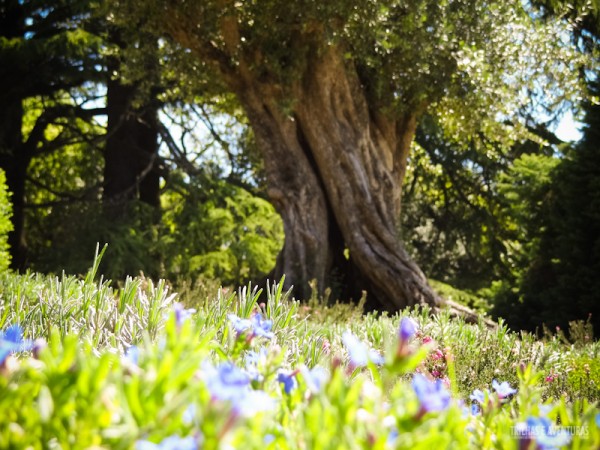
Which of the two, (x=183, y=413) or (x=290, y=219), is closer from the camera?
(x=183, y=413)

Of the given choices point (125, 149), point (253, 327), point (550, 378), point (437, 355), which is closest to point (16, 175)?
point (125, 149)

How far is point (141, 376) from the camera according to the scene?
3.34ft

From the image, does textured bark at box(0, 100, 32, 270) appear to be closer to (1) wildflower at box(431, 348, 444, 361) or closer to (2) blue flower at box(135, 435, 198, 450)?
(1) wildflower at box(431, 348, 444, 361)

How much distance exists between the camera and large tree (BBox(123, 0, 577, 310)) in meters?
8.38

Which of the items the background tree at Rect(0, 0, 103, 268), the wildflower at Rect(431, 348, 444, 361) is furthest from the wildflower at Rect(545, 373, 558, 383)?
the background tree at Rect(0, 0, 103, 268)

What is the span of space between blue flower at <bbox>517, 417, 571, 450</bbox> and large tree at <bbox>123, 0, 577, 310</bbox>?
7366 mm

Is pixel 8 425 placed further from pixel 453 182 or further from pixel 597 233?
pixel 453 182

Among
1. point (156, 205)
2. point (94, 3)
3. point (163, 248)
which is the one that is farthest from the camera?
point (156, 205)

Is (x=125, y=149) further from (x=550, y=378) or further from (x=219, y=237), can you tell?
(x=550, y=378)

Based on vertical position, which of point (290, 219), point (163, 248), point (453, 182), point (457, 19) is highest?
point (457, 19)

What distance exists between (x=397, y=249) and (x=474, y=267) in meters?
8.02

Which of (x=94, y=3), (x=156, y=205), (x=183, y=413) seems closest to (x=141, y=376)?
(x=183, y=413)

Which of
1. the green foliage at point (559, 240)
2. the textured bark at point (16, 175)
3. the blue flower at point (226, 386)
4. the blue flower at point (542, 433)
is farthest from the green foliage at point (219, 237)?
the blue flower at point (226, 386)

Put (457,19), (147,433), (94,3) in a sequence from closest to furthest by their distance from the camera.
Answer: (147,433)
(457,19)
(94,3)
